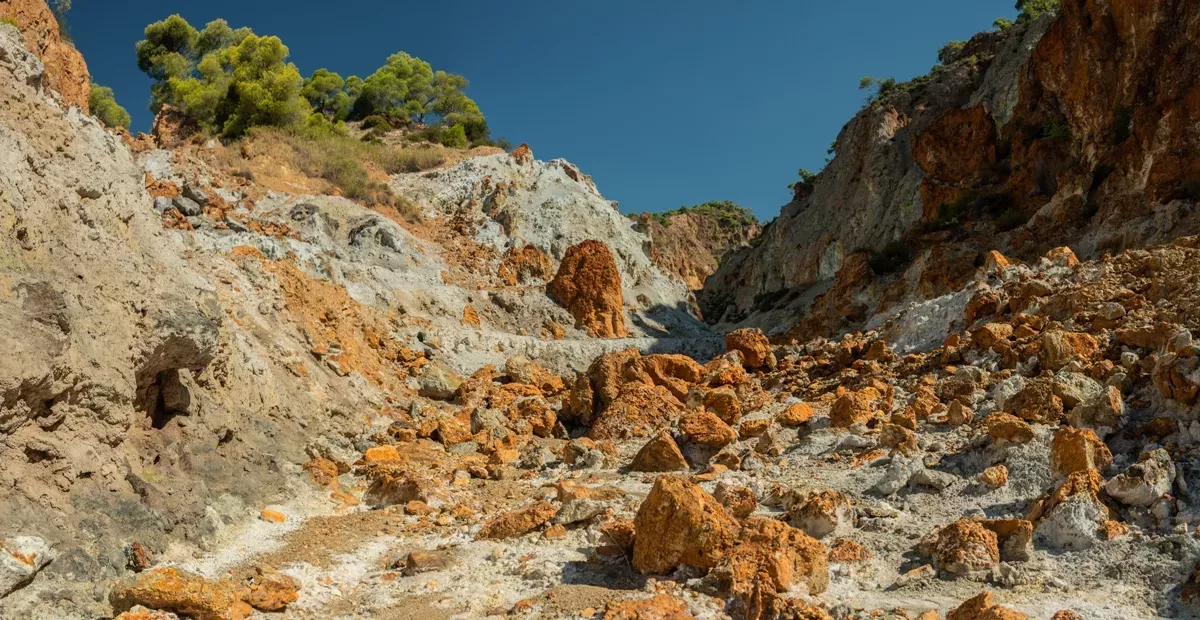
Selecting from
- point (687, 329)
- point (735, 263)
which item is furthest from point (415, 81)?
point (687, 329)

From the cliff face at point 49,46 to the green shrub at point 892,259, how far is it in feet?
65.9

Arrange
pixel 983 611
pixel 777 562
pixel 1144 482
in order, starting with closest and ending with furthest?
pixel 983 611, pixel 777 562, pixel 1144 482

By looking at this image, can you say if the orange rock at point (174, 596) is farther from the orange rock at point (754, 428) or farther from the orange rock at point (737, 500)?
the orange rock at point (754, 428)

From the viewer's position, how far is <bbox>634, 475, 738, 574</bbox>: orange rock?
6.38 metres

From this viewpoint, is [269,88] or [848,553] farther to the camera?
[269,88]

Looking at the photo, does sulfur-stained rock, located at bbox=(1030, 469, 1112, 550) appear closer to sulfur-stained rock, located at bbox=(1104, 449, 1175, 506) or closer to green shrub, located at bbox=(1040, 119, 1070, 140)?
sulfur-stained rock, located at bbox=(1104, 449, 1175, 506)

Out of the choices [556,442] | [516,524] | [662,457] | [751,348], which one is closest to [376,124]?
[751,348]

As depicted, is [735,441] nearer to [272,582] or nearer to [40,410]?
[272,582]

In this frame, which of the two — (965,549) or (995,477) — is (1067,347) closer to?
(995,477)

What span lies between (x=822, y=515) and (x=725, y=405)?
6369 millimetres

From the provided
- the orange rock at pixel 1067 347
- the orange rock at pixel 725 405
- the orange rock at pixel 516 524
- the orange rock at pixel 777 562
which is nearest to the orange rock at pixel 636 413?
the orange rock at pixel 725 405

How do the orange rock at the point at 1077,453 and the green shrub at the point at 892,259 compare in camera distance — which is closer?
the orange rock at the point at 1077,453

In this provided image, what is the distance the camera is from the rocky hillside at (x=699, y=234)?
60.8 m

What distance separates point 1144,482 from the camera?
6.57m
